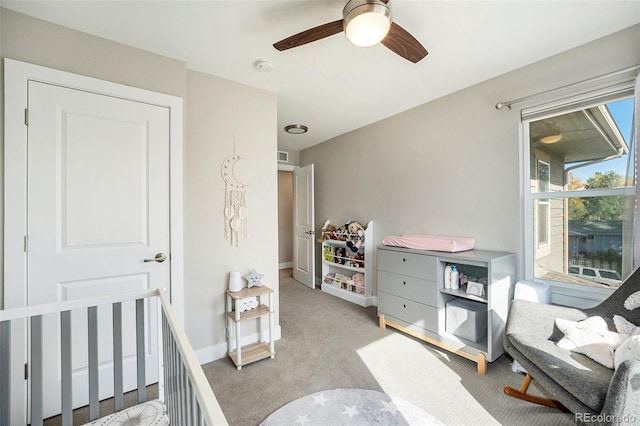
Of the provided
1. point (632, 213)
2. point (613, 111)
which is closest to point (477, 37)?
point (613, 111)

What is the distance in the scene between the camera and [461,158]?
257 cm

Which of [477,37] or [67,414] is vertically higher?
[477,37]

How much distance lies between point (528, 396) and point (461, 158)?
1.88 meters

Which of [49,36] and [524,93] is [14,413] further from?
[524,93]

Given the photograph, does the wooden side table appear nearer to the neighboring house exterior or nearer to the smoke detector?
the smoke detector

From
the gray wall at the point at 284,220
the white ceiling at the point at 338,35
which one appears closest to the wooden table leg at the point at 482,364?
the white ceiling at the point at 338,35

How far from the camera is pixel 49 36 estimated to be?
5.25ft

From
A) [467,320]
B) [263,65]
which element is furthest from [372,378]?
[263,65]

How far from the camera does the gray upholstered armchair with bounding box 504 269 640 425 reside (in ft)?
3.24

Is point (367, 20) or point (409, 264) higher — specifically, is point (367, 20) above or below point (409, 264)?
above

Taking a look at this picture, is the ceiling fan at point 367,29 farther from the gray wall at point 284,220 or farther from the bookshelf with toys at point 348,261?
the gray wall at point 284,220

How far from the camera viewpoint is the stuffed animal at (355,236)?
11.4 ft

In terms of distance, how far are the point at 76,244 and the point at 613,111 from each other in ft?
11.8

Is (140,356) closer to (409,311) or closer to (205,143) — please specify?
(205,143)
